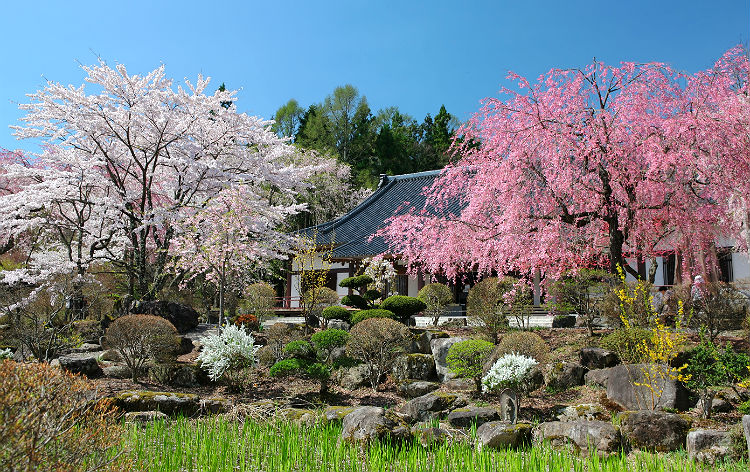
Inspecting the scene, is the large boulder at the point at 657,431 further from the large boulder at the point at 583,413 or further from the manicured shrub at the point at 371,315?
the manicured shrub at the point at 371,315

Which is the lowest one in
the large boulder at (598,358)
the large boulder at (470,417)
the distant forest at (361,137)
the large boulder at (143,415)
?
the large boulder at (470,417)

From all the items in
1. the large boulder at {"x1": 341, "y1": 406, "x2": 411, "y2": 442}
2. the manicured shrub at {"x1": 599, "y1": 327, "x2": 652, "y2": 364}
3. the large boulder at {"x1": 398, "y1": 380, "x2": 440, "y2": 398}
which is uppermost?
the manicured shrub at {"x1": 599, "y1": 327, "x2": 652, "y2": 364}

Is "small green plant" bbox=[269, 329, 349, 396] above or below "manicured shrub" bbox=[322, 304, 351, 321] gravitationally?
below

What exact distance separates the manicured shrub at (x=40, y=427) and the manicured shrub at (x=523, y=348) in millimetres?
6471

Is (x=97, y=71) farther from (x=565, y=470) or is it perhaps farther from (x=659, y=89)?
(x=565, y=470)

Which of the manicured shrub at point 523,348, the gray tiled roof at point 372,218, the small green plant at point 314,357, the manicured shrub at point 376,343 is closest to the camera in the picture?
the manicured shrub at point 523,348

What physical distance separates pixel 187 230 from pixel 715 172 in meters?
11.1

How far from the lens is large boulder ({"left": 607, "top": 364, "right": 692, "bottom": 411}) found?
7.21 meters

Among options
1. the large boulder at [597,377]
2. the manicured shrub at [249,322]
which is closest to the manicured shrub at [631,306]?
the large boulder at [597,377]

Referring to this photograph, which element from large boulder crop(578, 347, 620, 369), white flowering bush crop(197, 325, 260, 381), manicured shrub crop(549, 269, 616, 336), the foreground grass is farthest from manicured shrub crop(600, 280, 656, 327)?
white flowering bush crop(197, 325, 260, 381)

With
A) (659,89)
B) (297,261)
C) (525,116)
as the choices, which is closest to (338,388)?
(297,261)

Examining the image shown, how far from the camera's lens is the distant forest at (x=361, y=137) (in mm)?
35094

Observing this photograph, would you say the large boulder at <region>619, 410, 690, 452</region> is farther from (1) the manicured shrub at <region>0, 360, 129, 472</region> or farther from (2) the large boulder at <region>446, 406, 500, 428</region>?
(1) the manicured shrub at <region>0, 360, 129, 472</region>

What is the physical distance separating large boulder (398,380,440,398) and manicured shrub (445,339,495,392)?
84 cm
